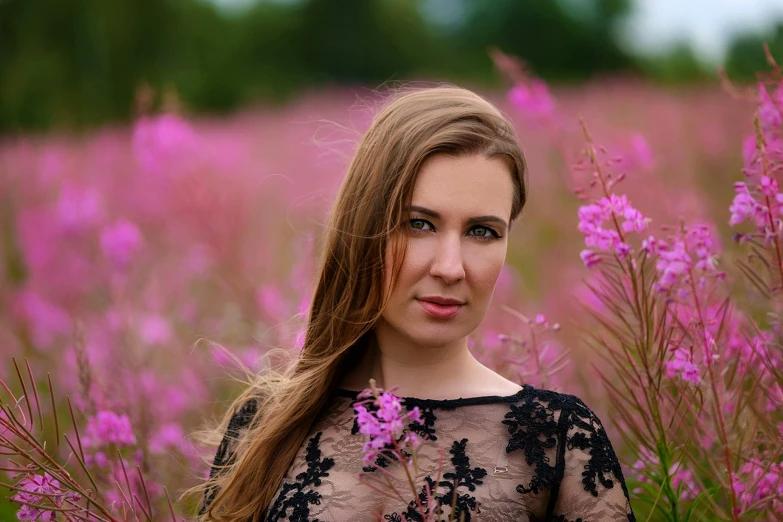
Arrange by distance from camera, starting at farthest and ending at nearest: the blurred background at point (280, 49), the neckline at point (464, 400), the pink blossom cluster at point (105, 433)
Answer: the blurred background at point (280, 49), the pink blossom cluster at point (105, 433), the neckline at point (464, 400)


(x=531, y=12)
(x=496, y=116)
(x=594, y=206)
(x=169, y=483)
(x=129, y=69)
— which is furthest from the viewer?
(x=531, y=12)

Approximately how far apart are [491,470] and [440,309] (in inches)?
13.2

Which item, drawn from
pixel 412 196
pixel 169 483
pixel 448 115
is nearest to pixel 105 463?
pixel 169 483

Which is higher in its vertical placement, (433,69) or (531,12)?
(531,12)

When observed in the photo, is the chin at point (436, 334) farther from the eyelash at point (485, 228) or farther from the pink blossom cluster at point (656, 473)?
the pink blossom cluster at point (656, 473)

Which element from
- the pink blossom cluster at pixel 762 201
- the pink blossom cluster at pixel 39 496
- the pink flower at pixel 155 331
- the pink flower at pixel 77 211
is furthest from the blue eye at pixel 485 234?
the pink flower at pixel 77 211

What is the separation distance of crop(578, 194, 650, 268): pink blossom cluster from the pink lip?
0.89 feet

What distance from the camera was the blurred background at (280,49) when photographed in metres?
16.3

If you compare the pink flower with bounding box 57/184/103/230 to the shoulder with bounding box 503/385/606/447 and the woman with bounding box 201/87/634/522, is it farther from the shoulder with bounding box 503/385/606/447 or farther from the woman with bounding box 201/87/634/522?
the shoulder with bounding box 503/385/606/447

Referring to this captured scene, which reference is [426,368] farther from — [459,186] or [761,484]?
[761,484]

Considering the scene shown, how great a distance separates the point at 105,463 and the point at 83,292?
4039 mm

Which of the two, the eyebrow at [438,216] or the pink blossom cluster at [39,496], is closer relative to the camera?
the pink blossom cluster at [39,496]

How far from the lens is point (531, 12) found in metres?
27.6

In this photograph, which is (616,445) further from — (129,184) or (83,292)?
(129,184)
